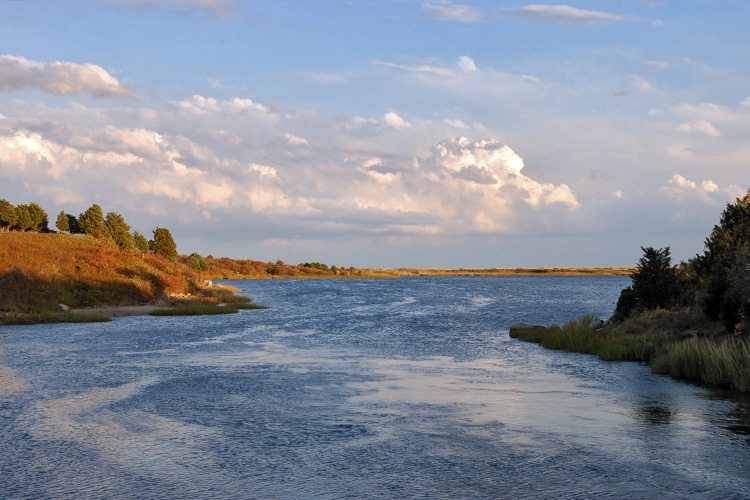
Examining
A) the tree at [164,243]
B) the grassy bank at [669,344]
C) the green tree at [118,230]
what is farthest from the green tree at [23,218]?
the grassy bank at [669,344]

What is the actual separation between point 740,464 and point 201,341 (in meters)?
33.3

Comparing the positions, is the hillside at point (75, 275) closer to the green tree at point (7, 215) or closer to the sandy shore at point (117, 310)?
the sandy shore at point (117, 310)

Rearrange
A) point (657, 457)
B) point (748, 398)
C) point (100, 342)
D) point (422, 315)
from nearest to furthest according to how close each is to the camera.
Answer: point (657, 457)
point (748, 398)
point (100, 342)
point (422, 315)

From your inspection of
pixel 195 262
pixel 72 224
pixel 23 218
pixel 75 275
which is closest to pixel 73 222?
pixel 72 224

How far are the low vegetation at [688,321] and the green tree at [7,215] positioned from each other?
94.1m

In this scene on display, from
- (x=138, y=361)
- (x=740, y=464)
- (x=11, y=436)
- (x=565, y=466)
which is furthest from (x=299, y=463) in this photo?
(x=138, y=361)

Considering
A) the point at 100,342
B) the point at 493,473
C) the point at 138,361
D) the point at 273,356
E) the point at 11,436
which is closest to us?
the point at 493,473

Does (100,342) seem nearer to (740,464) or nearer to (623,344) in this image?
(623,344)

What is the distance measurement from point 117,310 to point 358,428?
53543mm

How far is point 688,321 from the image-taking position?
33219 mm

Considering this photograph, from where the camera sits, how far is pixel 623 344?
32.7 meters

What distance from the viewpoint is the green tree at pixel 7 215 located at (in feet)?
339

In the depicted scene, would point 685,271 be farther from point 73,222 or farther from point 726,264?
point 73,222

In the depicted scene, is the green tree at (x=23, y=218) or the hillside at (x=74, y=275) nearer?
the hillside at (x=74, y=275)
